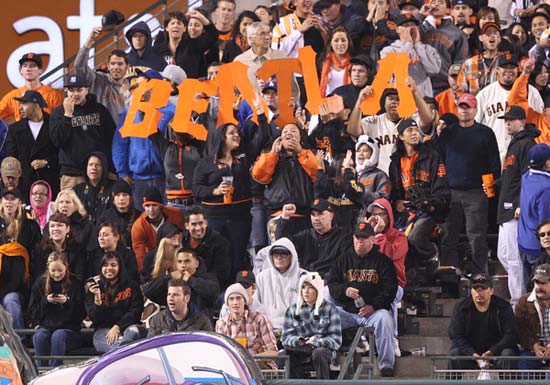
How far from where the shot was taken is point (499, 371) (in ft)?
48.4

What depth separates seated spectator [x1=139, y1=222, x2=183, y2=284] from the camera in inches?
A: 639

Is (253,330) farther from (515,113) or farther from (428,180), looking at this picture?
(515,113)

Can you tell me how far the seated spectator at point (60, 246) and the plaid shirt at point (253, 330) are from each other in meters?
1.90

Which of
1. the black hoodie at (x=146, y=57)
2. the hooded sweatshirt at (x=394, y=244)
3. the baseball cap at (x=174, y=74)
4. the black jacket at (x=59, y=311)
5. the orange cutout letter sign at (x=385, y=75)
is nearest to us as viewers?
the black jacket at (x=59, y=311)

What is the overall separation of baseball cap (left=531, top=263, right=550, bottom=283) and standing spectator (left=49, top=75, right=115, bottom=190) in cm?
555

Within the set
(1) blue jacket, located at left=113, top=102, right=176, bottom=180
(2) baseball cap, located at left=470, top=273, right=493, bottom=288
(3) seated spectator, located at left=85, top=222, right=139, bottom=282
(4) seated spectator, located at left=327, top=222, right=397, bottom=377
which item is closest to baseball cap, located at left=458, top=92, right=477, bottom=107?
(4) seated spectator, located at left=327, top=222, right=397, bottom=377

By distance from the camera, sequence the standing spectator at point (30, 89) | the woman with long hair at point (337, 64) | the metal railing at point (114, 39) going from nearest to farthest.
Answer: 1. the woman with long hair at point (337, 64)
2. the standing spectator at point (30, 89)
3. the metal railing at point (114, 39)

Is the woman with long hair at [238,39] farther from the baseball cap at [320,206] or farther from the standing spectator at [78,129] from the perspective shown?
the baseball cap at [320,206]

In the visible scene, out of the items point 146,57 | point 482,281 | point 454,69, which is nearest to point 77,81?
point 146,57

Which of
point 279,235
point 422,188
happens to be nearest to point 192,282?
point 279,235

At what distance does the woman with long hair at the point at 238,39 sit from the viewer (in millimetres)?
20281

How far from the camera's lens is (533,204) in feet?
53.8

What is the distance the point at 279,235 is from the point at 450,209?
167cm

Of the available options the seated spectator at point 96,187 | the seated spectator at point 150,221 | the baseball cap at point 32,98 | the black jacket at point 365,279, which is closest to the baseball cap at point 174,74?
the baseball cap at point 32,98
